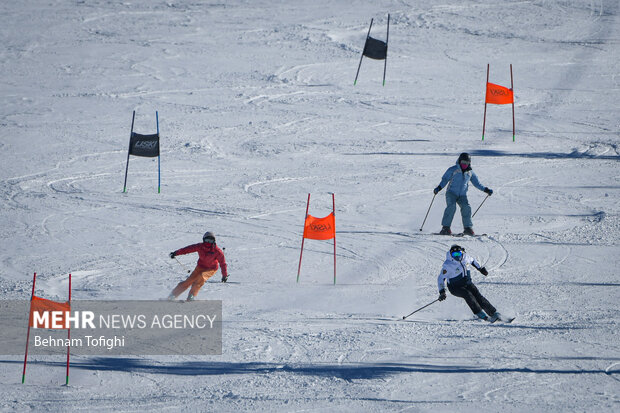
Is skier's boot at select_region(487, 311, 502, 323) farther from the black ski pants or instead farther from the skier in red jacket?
the skier in red jacket

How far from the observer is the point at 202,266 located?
9.76 meters

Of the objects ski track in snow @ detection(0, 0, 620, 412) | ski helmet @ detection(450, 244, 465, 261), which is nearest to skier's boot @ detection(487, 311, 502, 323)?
ski track in snow @ detection(0, 0, 620, 412)

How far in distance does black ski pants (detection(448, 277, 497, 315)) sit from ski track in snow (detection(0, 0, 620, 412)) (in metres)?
0.32

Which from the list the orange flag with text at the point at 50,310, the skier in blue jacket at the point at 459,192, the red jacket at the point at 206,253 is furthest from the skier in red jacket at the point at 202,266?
the skier in blue jacket at the point at 459,192

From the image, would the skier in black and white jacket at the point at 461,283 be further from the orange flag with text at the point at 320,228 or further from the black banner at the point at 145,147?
the black banner at the point at 145,147

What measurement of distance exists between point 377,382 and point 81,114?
1552 cm

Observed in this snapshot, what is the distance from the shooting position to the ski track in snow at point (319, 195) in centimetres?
739

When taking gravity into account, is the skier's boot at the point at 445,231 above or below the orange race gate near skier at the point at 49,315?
below

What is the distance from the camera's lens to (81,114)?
20.5m

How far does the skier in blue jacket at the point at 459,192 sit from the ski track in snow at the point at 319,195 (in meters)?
0.35

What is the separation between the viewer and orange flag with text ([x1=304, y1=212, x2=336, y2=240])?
10.6 meters

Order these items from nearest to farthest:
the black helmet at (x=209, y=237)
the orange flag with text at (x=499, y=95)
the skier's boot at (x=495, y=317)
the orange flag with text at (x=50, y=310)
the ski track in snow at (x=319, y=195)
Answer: the orange flag with text at (x=50, y=310) < the ski track in snow at (x=319, y=195) < the skier's boot at (x=495, y=317) < the black helmet at (x=209, y=237) < the orange flag with text at (x=499, y=95)

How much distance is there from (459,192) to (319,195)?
3.16 meters

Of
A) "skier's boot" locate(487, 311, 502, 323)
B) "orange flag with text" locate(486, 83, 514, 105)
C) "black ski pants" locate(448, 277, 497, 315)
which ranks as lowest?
"skier's boot" locate(487, 311, 502, 323)
